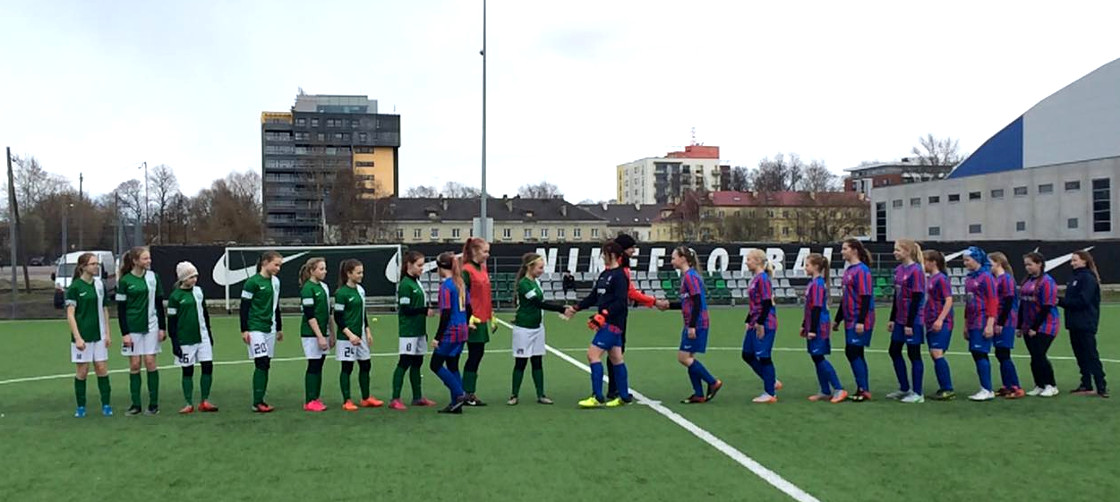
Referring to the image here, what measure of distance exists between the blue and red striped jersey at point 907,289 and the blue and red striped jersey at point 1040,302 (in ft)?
5.36

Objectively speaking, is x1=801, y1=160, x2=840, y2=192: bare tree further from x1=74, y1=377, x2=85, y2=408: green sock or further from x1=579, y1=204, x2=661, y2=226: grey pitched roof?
x1=74, y1=377, x2=85, y2=408: green sock

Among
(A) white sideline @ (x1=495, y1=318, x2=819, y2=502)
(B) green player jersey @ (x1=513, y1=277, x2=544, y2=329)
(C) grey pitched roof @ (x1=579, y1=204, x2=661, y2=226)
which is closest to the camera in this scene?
(A) white sideline @ (x1=495, y1=318, x2=819, y2=502)

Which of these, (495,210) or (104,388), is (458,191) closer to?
(495,210)

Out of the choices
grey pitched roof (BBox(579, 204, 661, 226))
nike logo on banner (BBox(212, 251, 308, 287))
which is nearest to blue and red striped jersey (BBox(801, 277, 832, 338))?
nike logo on banner (BBox(212, 251, 308, 287))

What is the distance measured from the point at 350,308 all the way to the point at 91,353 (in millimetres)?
2682

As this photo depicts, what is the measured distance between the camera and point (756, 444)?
323 inches

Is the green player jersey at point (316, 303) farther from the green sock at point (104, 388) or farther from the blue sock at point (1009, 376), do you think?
the blue sock at point (1009, 376)

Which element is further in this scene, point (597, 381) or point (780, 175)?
point (780, 175)

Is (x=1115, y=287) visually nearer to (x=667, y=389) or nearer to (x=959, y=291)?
(x=959, y=291)

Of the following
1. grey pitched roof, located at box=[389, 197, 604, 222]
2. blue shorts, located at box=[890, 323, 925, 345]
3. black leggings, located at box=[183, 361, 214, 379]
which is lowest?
black leggings, located at box=[183, 361, 214, 379]

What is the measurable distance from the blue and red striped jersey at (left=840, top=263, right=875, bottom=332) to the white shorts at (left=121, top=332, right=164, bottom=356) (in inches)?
297

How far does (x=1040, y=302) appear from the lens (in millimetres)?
11062

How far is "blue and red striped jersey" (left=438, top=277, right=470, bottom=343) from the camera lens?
9938 millimetres

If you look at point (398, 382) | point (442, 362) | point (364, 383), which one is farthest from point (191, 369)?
point (442, 362)
